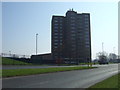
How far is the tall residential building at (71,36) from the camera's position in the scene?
6280 inches

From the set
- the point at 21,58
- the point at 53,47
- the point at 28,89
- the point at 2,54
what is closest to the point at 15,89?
the point at 28,89

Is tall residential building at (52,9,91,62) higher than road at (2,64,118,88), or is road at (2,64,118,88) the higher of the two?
tall residential building at (52,9,91,62)

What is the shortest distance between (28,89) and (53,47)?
14483cm

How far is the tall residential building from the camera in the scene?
15950 cm

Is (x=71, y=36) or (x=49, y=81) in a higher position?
(x=71, y=36)

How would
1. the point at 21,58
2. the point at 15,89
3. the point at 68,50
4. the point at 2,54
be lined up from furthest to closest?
1. the point at 68,50
2. the point at 21,58
3. the point at 2,54
4. the point at 15,89

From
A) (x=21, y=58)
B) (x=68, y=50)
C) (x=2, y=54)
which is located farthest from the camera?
(x=68, y=50)

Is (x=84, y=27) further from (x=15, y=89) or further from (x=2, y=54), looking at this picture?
(x=15, y=89)

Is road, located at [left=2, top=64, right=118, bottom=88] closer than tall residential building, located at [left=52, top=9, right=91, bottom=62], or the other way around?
road, located at [left=2, top=64, right=118, bottom=88]

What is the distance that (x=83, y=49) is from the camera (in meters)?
161

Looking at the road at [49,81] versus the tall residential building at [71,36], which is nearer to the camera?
Answer: the road at [49,81]

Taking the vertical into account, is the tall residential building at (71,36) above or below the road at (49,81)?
above

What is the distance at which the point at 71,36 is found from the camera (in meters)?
164

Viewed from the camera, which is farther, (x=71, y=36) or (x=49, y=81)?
(x=71, y=36)
